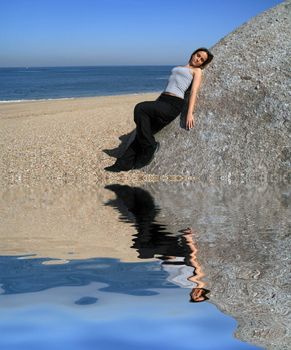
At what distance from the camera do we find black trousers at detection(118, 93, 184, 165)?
368 inches

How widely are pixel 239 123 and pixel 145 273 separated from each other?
5511 mm

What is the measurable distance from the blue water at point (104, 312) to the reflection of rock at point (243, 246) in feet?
0.63

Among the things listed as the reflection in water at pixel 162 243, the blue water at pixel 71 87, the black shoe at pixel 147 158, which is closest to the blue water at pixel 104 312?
the reflection in water at pixel 162 243

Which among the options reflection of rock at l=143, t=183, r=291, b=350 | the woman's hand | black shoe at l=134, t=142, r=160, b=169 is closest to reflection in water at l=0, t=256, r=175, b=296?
reflection of rock at l=143, t=183, r=291, b=350

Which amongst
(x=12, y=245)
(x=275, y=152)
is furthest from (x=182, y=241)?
(x=275, y=152)

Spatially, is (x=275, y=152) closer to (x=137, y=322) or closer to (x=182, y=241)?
(x=182, y=241)

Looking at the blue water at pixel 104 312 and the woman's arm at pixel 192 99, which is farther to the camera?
the woman's arm at pixel 192 99

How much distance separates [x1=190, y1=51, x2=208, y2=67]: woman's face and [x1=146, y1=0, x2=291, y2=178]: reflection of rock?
0.45 metres

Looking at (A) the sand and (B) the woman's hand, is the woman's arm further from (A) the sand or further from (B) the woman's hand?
(A) the sand

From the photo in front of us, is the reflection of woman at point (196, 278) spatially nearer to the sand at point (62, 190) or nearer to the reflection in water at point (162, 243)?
the reflection in water at point (162, 243)

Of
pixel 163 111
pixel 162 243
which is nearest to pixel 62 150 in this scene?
pixel 163 111

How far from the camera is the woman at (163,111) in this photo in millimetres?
9320

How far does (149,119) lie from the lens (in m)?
9.48

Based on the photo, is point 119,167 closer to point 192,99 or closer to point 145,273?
point 192,99
